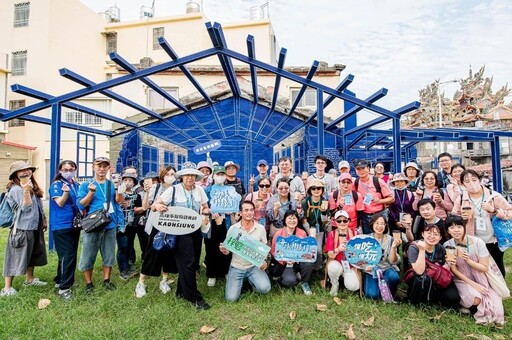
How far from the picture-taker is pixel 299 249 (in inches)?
159

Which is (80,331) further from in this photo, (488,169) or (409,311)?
(488,169)

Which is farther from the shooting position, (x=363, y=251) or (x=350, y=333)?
(x=363, y=251)

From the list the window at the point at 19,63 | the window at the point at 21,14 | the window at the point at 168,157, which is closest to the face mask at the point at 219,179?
the window at the point at 168,157

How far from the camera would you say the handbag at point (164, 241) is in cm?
383

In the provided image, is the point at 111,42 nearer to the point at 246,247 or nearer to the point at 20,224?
the point at 20,224

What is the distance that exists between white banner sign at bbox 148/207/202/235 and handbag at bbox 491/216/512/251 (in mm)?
3536

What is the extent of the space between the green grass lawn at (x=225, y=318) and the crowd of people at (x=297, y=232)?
0.53ft

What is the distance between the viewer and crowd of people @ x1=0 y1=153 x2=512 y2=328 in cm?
357

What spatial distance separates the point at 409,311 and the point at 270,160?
23.3 ft

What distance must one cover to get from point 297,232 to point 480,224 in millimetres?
2184

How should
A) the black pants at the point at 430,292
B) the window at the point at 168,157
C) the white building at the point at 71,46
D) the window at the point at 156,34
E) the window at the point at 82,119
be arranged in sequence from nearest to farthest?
the black pants at the point at 430,292, the window at the point at 168,157, the window at the point at 82,119, the white building at the point at 71,46, the window at the point at 156,34

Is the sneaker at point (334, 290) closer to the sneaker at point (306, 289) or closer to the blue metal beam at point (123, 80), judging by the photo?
the sneaker at point (306, 289)

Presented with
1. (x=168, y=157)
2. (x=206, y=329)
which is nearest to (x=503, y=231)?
(x=206, y=329)

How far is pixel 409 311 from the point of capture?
A: 3.58 metres
